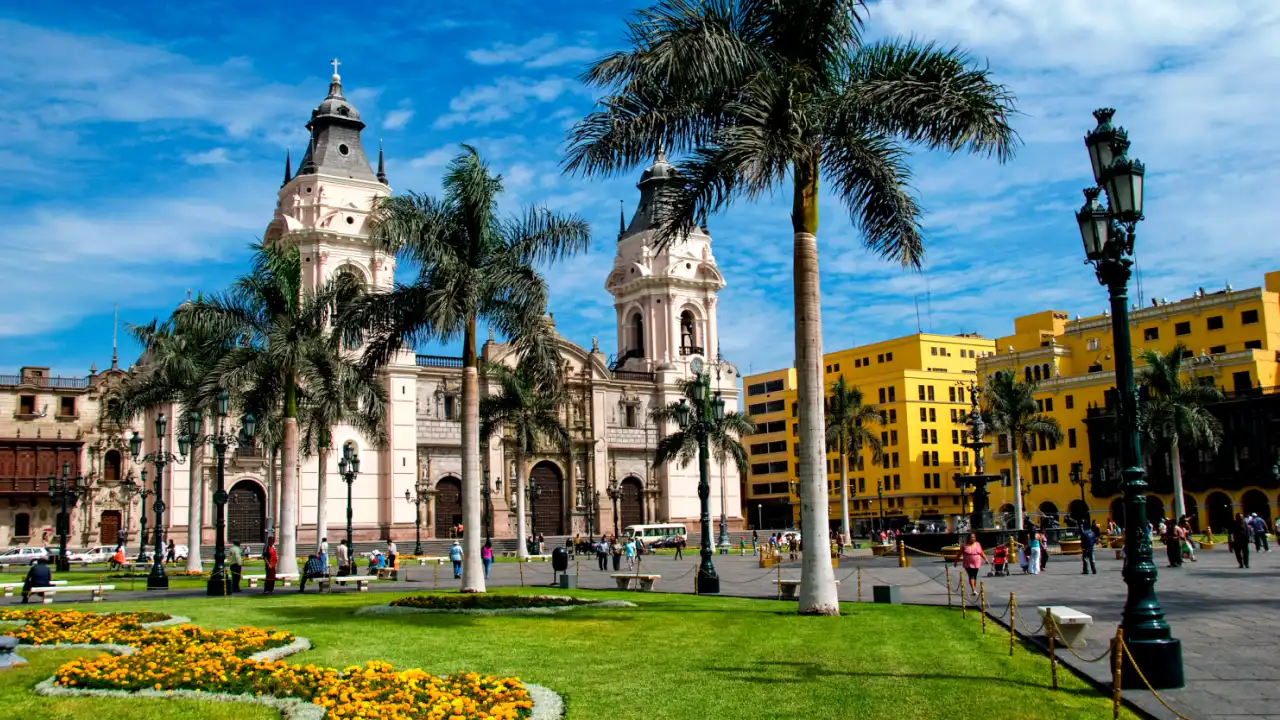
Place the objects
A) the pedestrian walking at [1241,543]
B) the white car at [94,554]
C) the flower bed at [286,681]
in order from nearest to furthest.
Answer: the flower bed at [286,681] < the pedestrian walking at [1241,543] < the white car at [94,554]

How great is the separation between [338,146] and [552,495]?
23281 millimetres

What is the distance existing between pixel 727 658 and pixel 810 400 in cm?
550

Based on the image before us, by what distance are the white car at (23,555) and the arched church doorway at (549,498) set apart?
25820 millimetres

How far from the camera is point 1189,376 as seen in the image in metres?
63.7

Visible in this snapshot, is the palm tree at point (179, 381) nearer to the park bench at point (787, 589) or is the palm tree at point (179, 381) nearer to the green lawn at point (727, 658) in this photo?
the green lawn at point (727, 658)

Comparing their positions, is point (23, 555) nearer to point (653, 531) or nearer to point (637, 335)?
point (653, 531)

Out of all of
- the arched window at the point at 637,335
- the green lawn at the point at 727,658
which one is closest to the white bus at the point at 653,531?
the arched window at the point at 637,335

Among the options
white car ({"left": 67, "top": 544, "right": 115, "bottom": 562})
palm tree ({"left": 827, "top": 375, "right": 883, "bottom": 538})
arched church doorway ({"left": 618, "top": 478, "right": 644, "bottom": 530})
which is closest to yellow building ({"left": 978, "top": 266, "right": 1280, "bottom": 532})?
palm tree ({"left": 827, "top": 375, "right": 883, "bottom": 538})

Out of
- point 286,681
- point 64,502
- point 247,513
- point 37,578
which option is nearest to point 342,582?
point 37,578

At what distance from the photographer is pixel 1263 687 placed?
10312 mm

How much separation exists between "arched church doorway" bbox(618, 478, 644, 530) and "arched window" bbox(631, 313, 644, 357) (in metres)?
8.73

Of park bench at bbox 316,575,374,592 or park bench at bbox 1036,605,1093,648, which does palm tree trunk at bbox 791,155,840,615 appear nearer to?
park bench at bbox 1036,605,1093,648

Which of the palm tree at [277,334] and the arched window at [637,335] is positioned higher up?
the arched window at [637,335]

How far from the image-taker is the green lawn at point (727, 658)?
954 cm
